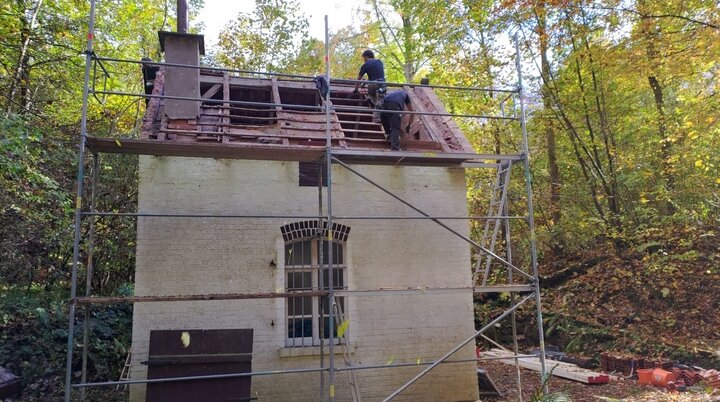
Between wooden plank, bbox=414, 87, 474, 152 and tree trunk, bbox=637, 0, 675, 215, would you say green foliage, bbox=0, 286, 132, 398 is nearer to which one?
wooden plank, bbox=414, 87, 474, 152

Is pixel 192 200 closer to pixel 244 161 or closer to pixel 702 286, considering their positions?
pixel 244 161

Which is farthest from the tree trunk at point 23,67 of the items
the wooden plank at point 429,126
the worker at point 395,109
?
the wooden plank at point 429,126

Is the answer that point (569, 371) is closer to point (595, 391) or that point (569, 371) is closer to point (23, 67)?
point (595, 391)

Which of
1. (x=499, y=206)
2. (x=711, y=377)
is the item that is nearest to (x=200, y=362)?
(x=499, y=206)

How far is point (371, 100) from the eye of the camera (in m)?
9.58

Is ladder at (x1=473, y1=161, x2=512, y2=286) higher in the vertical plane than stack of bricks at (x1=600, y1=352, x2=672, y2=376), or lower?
higher

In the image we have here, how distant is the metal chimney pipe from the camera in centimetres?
933

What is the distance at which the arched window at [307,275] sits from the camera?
300 inches

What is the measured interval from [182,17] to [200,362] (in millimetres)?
6824

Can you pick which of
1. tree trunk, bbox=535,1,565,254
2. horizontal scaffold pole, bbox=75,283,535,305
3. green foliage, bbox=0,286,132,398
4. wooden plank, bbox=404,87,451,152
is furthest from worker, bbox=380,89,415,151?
tree trunk, bbox=535,1,565,254

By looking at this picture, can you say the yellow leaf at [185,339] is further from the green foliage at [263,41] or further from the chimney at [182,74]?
the green foliage at [263,41]

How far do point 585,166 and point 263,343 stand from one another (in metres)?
12.4

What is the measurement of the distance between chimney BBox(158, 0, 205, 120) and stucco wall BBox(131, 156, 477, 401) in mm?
969

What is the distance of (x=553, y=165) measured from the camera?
16234mm
